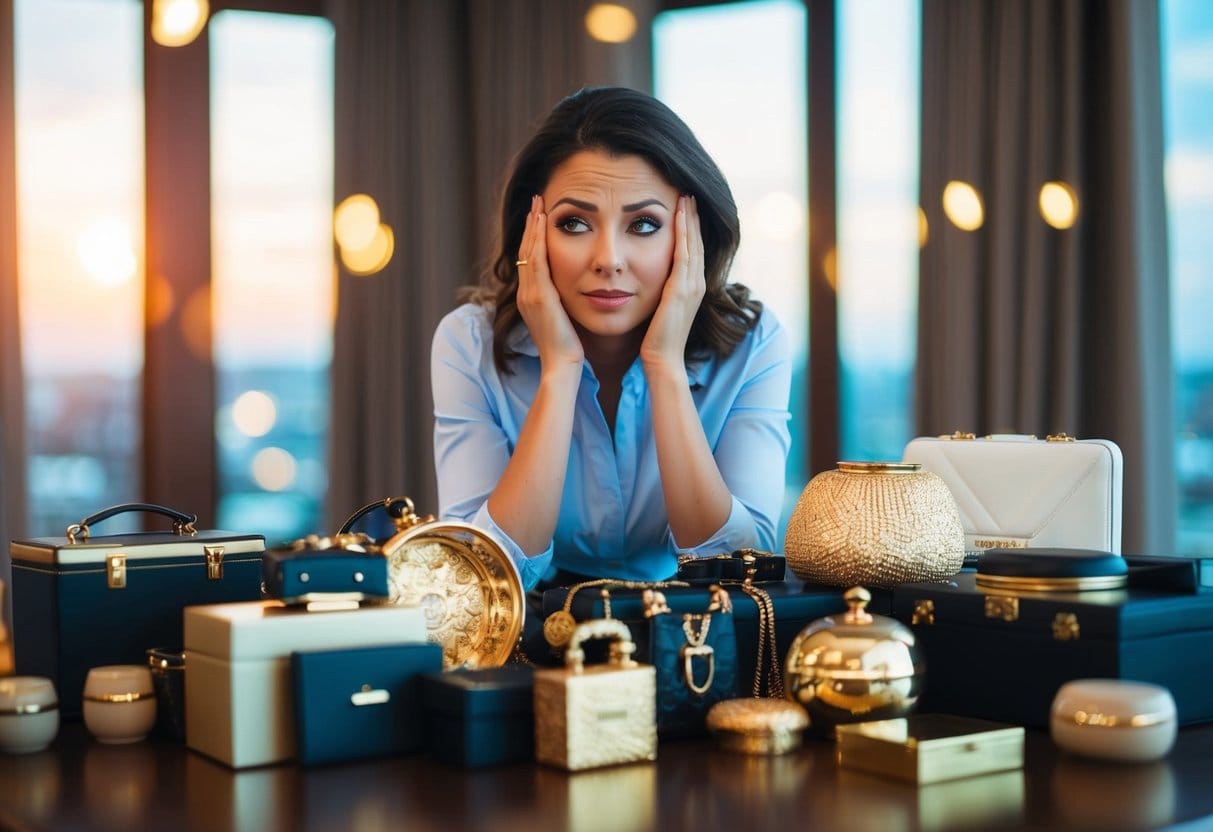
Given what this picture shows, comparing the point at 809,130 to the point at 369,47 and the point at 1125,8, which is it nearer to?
the point at 1125,8

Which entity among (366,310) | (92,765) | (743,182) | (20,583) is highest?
(743,182)

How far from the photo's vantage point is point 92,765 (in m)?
1.03

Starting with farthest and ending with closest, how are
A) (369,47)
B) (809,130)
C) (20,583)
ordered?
1. (369,47)
2. (809,130)
3. (20,583)

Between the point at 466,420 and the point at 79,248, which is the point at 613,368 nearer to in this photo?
the point at 466,420

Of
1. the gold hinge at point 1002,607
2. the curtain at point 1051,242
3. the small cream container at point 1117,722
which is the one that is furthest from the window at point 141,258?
the small cream container at point 1117,722

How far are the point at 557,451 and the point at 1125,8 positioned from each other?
94.9 inches

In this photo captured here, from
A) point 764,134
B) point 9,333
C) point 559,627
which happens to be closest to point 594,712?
point 559,627

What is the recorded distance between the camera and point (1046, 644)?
3.69 ft

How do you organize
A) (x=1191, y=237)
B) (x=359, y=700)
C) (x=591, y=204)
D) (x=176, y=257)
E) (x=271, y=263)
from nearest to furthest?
(x=359, y=700)
(x=591, y=204)
(x=1191, y=237)
(x=176, y=257)
(x=271, y=263)

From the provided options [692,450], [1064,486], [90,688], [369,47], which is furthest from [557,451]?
[369,47]

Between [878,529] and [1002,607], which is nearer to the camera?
[1002,607]

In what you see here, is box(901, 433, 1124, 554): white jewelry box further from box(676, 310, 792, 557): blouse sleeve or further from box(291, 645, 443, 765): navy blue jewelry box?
box(291, 645, 443, 765): navy blue jewelry box

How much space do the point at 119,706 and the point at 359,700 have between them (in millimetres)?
242

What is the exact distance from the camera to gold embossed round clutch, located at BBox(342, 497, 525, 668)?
1182 mm
